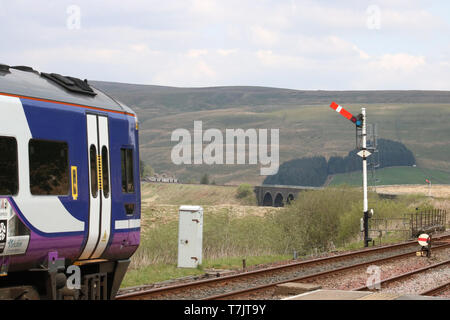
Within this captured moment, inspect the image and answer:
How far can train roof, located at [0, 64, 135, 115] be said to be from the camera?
924cm

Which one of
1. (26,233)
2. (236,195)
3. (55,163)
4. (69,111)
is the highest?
(69,111)

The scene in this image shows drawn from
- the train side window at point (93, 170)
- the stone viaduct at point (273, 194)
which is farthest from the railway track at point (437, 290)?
the stone viaduct at point (273, 194)

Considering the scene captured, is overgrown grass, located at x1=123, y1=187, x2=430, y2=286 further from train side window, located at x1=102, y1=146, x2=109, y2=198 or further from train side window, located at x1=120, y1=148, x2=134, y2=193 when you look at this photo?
train side window, located at x1=102, y1=146, x2=109, y2=198

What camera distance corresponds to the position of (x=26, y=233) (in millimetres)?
8898

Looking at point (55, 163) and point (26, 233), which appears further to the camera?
point (55, 163)

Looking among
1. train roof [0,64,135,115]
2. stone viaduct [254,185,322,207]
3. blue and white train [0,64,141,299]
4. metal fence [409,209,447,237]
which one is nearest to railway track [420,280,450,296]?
blue and white train [0,64,141,299]

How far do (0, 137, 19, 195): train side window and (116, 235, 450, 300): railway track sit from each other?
13.9 ft

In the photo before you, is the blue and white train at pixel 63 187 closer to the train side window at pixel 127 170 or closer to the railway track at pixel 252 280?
the train side window at pixel 127 170

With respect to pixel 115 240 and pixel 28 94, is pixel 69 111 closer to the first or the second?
pixel 28 94

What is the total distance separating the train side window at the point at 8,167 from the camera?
8.62 metres

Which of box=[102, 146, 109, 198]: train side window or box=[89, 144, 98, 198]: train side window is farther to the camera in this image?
box=[102, 146, 109, 198]: train side window
